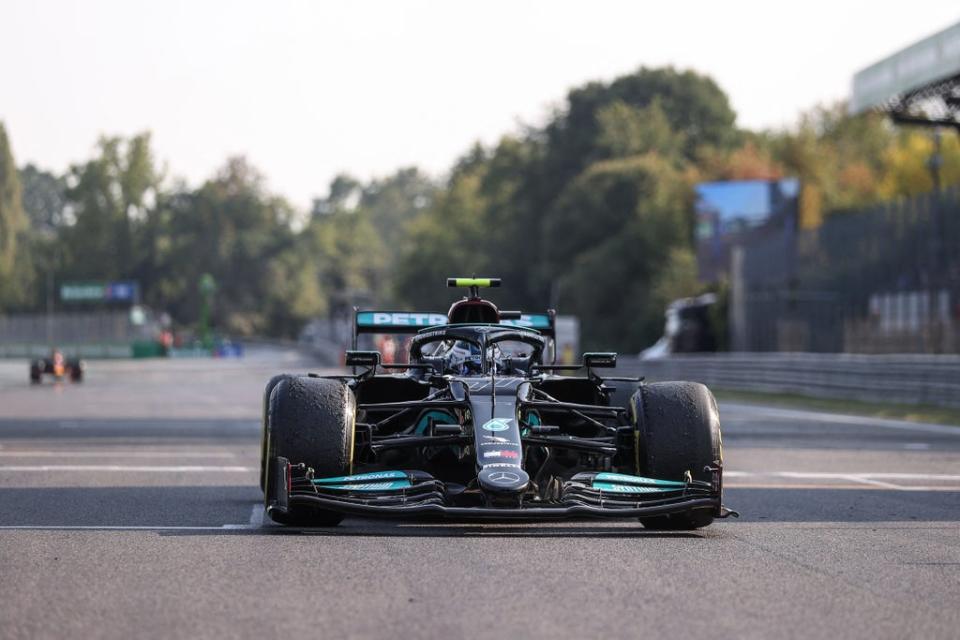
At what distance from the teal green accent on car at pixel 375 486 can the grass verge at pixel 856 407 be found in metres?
18.0

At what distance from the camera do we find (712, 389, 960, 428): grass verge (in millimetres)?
27125

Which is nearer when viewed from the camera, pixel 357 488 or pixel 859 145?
pixel 357 488

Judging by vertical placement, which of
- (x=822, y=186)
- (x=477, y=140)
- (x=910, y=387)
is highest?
(x=477, y=140)

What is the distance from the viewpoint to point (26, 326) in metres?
118

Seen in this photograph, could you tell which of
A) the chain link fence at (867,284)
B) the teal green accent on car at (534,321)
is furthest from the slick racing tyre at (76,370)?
the teal green accent on car at (534,321)

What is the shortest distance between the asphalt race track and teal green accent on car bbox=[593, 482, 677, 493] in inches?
11.5

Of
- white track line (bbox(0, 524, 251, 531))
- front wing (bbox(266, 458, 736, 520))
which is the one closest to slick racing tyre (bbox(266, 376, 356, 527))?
front wing (bbox(266, 458, 736, 520))

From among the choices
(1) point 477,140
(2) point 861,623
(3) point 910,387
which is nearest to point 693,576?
(2) point 861,623

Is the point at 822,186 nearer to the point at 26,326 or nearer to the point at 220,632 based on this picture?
the point at 26,326

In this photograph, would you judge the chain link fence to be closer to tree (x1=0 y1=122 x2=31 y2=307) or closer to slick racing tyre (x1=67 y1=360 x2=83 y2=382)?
slick racing tyre (x1=67 y1=360 x2=83 y2=382)

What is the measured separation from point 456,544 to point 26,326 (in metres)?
113

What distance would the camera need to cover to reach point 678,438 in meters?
9.99

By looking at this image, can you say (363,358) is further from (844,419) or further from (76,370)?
(76,370)

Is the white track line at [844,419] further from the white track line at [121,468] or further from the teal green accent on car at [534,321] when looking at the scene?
the white track line at [121,468]
